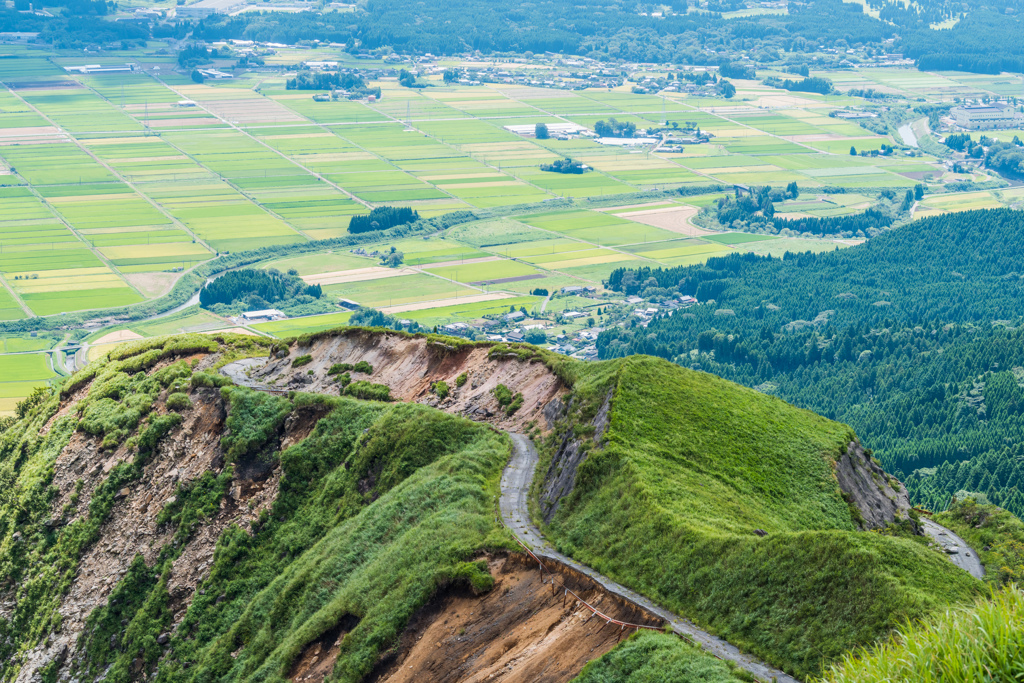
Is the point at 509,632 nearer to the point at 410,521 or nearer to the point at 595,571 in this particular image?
the point at 595,571

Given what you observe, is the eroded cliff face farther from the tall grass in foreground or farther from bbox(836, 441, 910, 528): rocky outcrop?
the tall grass in foreground

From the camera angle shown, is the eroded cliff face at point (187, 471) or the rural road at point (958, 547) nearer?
the rural road at point (958, 547)

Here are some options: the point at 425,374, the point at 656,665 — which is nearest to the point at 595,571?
the point at 656,665

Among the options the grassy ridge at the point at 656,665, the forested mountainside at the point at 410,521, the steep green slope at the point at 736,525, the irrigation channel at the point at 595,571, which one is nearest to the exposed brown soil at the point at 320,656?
the forested mountainside at the point at 410,521

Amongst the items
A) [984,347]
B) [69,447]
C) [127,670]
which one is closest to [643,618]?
[127,670]

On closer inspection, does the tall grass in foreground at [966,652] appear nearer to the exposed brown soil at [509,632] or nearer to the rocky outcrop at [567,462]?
the exposed brown soil at [509,632]

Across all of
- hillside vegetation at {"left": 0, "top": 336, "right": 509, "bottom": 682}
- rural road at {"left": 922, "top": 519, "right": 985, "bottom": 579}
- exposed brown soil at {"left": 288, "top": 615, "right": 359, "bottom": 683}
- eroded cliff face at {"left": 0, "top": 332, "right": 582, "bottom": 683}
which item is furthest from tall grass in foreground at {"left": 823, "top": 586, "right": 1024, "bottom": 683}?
eroded cliff face at {"left": 0, "top": 332, "right": 582, "bottom": 683}
